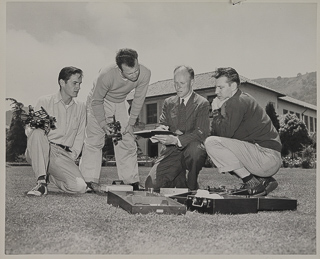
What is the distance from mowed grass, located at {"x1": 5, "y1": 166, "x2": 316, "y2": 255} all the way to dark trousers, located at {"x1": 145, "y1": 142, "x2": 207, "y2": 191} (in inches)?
36.6

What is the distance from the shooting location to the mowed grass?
3945mm

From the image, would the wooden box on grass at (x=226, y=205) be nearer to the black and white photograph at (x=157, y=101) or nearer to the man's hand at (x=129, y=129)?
the black and white photograph at (x=157, y=101)

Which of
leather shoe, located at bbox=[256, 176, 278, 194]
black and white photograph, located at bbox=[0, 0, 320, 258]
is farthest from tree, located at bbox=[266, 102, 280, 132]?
leather shoe, located at bbox=[256, 176, 278, 194]

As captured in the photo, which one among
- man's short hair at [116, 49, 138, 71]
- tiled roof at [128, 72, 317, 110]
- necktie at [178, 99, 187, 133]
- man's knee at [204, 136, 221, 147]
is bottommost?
man's knee at [204, 136, 221, 147]

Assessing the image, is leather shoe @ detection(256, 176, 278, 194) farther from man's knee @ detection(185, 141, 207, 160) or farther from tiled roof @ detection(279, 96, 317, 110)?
tiled roof @ detection(279, 96, 317, 110)

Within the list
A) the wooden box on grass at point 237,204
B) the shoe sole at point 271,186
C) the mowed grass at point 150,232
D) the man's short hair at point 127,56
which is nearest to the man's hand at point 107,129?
the man's short hair at point 127,56

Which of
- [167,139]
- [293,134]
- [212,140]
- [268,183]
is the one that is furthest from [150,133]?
[293,134]

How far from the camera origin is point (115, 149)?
557 centimetres

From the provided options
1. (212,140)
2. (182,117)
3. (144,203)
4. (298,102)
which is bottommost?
(144,203)

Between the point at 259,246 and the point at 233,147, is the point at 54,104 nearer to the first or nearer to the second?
the point at 233,147

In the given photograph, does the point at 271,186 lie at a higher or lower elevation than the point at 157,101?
lower

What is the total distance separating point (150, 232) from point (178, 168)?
150 centimetres

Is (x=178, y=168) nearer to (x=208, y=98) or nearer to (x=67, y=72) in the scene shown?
(x=208, y=98)

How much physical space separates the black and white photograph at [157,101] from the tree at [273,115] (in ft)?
0.04
